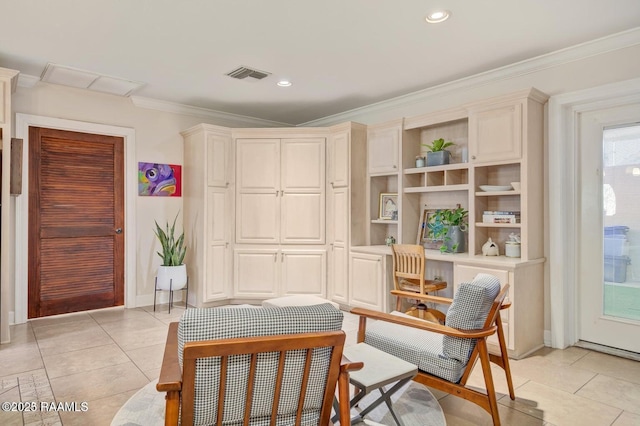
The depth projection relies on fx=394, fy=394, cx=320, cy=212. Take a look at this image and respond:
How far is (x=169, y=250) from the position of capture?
15.4ft

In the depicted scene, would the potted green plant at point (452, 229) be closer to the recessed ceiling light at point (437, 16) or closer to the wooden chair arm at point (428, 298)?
the wooden chair arm at point (428, 298)

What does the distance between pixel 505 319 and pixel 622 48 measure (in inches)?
91.2

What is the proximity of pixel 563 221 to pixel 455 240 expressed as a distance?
37.2 inches

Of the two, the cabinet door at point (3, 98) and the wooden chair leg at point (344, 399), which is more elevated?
the cabinet door at point (3, 98)

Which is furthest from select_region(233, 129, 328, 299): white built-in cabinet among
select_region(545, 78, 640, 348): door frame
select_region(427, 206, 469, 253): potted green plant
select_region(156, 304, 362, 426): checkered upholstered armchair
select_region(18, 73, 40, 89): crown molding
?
select_region(156, 304, 362, 426): checkered upholstered armchair

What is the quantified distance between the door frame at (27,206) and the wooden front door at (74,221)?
5 cm

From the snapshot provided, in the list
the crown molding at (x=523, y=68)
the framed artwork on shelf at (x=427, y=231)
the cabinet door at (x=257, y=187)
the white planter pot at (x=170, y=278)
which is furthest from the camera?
the cabinet door at (x=257, y=187)

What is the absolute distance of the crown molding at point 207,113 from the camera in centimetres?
480

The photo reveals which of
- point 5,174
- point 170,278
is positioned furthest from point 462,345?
point 5,174

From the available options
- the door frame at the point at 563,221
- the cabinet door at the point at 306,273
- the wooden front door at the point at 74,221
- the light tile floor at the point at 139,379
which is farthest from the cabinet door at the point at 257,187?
the door frame at the point at 563,221

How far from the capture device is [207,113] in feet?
17.5

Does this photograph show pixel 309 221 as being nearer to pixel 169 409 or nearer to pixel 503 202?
pixel 503 202

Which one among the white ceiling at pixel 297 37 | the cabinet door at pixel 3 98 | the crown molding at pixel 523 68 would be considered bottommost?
the cabinet door at pixel 3 98

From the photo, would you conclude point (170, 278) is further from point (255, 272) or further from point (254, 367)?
point (254, 367)
